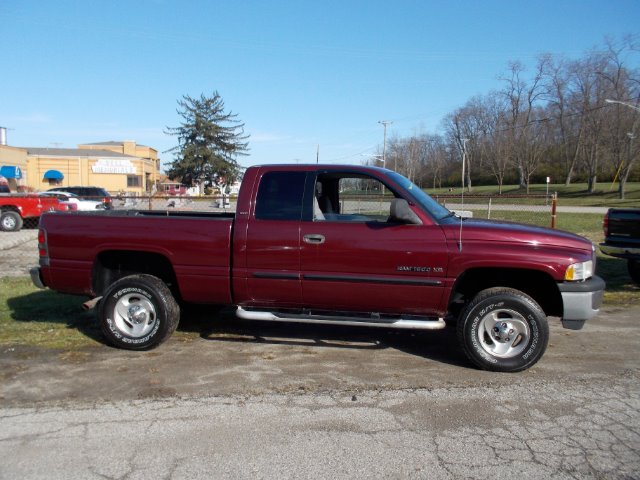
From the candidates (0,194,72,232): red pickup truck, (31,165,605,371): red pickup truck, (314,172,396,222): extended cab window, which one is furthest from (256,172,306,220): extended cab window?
(0,194,72,232): red pickup truck

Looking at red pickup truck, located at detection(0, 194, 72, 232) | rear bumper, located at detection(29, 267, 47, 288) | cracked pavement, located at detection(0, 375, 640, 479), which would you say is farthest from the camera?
red pickup truck, located at detection(0, 194, 72, 232)

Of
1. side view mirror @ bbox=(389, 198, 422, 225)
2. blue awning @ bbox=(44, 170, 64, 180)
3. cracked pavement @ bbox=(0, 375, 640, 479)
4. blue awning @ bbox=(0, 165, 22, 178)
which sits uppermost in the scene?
blue awning @ bbox=(44, 170, 64, 180)

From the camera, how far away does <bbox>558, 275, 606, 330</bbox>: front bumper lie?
15.6 feet

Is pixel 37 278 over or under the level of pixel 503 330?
over

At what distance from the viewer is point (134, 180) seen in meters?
64.5

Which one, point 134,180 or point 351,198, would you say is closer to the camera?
point 351,198

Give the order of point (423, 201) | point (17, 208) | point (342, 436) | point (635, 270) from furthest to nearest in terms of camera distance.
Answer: point (17, 208) < point (635, 270) < point (423, 201) < point (342, 436)

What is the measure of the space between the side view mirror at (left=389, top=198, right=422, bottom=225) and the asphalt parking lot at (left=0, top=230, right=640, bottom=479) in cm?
139

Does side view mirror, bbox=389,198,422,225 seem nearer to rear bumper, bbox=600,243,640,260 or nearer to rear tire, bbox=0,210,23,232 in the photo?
rear bumper, bbox=600,243,640,260

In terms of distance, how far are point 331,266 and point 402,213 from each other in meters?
0.84

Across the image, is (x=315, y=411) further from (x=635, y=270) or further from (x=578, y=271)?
(x=635, y=270)

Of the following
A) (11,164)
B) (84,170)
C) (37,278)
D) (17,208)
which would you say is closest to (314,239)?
(37,278)

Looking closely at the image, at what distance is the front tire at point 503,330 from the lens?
4.78 metres

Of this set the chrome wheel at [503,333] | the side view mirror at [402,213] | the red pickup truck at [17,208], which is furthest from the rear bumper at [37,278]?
the red pickup truck at [17,208]
